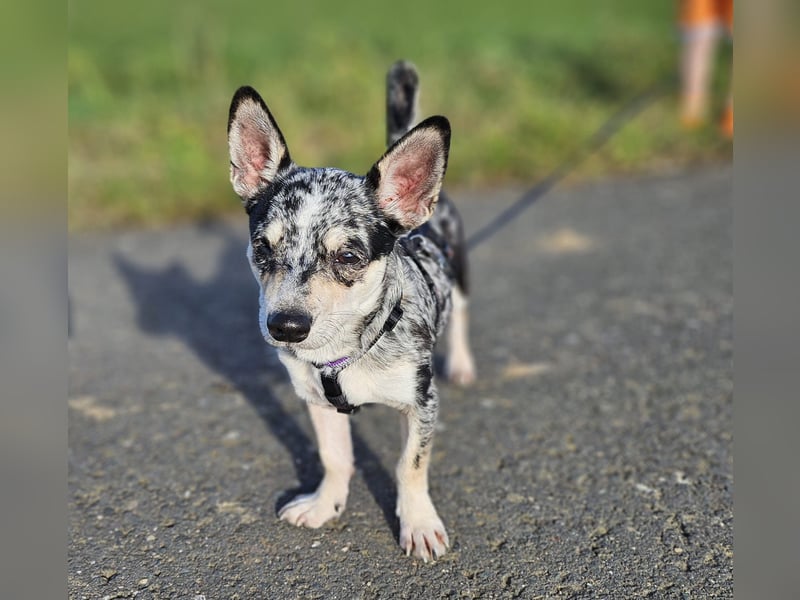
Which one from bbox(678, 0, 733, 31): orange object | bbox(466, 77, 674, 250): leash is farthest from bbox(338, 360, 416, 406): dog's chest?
bbox(678, 0, 733, 31): orange object

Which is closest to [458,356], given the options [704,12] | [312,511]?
[312,511]

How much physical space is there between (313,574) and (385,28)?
1095cm

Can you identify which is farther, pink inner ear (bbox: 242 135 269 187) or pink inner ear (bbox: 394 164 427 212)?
pink inner ear (bbox: 242 135 269 187)

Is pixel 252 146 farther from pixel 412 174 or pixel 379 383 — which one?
pixel 379 383

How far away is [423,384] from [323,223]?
2.66 feet

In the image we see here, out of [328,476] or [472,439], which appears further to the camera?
[472,439]

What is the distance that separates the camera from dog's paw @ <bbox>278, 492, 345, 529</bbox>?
3.72m

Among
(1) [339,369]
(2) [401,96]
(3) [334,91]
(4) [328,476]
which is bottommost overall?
(4) [328,476]

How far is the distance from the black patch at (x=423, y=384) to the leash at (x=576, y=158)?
140 inches

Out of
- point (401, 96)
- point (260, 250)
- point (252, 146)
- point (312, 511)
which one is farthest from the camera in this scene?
point (401, 96)

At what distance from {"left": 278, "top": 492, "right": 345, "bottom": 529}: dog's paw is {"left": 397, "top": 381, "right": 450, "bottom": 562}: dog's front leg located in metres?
0.33

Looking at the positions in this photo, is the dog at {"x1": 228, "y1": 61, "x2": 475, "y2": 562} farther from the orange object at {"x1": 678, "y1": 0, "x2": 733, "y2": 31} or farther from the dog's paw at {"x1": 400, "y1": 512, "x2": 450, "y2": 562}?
the orange object at {"x1": 678, "y1": 0, "x2": 733, "y2": 31}

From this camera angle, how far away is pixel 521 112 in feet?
30.5

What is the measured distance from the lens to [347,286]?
3.19 m
